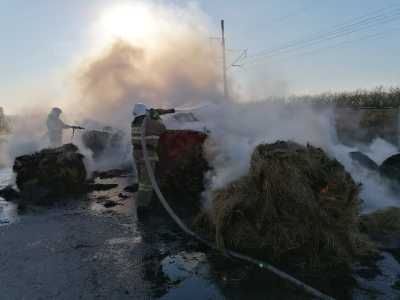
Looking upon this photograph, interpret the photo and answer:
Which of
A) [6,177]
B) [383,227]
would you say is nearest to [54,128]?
[6,177]

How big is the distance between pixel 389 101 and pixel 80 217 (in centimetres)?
2905

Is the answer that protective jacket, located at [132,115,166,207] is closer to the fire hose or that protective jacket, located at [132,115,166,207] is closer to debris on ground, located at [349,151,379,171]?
the fire hose

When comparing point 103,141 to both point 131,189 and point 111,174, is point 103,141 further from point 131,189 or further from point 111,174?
point 131,189

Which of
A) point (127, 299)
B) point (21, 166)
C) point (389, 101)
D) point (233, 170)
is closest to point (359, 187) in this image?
point (233, 170)

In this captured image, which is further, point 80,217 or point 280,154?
point 80,217

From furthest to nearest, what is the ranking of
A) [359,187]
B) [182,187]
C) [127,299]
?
[182,187] < [359,187] < [127,299]

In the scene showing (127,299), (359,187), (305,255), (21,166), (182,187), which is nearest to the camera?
(127,299)

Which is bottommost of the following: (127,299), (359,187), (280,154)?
(127,299)

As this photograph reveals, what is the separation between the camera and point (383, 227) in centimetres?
606

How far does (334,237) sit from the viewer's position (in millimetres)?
4906

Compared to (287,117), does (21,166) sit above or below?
below

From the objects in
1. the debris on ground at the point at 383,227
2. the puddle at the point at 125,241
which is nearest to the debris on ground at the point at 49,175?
the puddle at the point at 125,241

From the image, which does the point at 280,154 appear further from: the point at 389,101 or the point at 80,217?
the point at 389,101

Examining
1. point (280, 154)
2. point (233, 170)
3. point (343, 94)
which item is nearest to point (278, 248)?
point (280, 154)
